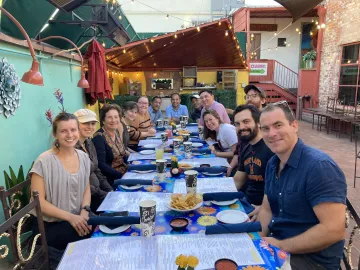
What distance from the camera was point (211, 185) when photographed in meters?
2.08

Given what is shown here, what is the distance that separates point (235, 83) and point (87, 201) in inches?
399

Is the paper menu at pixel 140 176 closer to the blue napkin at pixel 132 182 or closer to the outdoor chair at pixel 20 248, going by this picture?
the blue napkin at pixel 132 182

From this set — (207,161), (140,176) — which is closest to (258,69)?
(207,161)

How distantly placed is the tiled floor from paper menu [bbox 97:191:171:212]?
129 centimetres

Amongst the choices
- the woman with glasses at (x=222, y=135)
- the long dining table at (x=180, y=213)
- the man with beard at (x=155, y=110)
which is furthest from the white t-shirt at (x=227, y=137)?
the man with beard at (x=155, y=110)

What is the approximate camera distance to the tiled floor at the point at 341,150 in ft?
12.7

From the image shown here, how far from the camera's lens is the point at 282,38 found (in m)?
14.3

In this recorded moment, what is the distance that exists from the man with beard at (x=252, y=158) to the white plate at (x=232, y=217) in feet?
1.57

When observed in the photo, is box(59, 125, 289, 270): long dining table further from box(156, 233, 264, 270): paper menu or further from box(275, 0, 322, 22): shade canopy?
box(275, 0, 322, 22): shade canopy

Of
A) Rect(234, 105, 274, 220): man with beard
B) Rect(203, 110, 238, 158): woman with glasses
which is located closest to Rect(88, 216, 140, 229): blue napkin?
Rect(234, 105, 274, 220): man with beard

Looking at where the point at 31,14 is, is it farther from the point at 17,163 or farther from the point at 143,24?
the point at 143,24

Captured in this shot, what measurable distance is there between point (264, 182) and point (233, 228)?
994 millimetres

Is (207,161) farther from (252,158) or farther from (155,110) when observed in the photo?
(155,110)

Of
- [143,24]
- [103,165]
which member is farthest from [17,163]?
[143,24]
